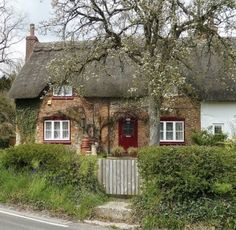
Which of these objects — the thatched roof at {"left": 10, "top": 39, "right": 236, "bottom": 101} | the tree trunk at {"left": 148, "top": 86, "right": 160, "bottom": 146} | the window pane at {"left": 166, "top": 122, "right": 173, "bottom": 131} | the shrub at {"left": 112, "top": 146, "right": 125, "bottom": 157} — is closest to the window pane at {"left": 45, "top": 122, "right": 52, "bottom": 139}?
the thatched roof at {"left": 10, "top": 39, "right": 236, "bottom": 101}

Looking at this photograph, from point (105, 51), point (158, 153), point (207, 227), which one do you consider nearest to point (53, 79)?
point (105, 51)

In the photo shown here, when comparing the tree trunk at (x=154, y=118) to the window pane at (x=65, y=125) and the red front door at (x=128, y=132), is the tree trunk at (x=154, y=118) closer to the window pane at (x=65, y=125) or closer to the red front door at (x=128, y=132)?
the red front door at (x=128, y=132)

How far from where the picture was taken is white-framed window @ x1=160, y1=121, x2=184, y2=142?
1184 inches

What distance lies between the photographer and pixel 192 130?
29641mm

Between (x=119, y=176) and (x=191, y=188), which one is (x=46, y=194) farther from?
(x=191, y=188)

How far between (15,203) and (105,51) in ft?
35.3

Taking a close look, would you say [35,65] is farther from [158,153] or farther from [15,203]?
[158,153]

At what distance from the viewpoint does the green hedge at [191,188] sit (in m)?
11.9

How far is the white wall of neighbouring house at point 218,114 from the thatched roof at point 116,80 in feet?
1.85

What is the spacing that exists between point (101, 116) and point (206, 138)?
7102 mm

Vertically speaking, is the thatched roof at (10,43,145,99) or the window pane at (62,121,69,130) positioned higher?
the thatched roof at (10,43,145,99)

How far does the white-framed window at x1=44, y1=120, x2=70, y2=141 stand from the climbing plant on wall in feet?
2.97

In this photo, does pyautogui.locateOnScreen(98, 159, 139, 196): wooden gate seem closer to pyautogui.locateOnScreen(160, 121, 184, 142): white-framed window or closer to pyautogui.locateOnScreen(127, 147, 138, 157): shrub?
pyautogui.locateOnScreen(127, 147, 138, 157): shrub

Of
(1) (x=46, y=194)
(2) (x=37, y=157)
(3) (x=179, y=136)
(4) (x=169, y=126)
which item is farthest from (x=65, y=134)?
(1) (x=46, y=194)
